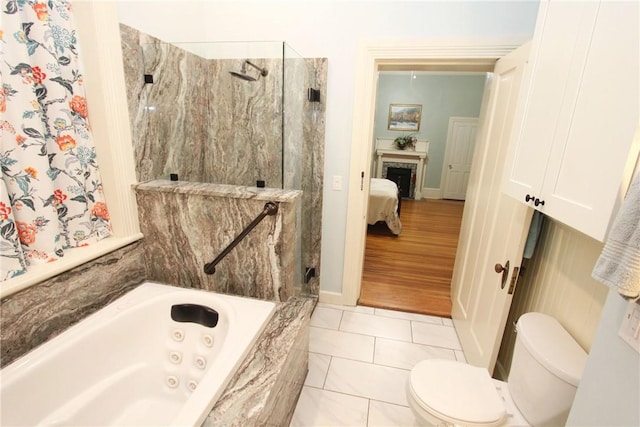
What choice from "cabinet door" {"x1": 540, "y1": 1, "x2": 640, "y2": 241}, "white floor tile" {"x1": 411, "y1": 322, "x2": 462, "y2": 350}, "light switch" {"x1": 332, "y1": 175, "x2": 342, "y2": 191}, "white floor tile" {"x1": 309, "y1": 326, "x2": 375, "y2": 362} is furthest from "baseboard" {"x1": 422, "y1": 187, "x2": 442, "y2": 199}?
"cabinet door" {"x1": 540, "y1": 1, "x2": 640, "y2": 241}

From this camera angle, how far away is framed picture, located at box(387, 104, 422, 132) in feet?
21.9

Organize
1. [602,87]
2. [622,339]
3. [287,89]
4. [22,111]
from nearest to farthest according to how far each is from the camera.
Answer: [622,339] < [602,87] < [22,111] < [287,89]

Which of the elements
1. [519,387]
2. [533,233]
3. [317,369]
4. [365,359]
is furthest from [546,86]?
[317,369]

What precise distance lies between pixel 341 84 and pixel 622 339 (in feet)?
6.55

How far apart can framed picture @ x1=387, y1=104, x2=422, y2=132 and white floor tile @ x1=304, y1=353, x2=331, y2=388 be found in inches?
234

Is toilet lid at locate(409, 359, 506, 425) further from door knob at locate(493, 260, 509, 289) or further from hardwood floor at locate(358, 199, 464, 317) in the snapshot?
hardwood floor at locate(358, 199, 464, 317)

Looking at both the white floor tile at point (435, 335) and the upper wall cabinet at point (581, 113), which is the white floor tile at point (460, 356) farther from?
the upper wall cabinet at point (581, 113)

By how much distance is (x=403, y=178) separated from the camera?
6977 millimetres

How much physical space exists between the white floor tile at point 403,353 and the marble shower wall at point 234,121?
974mm

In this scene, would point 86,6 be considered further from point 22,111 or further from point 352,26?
point 352,26

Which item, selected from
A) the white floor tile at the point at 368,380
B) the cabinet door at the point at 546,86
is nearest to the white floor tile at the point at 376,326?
the white floor tile at the point at 368,380

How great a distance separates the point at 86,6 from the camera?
1.34 meters

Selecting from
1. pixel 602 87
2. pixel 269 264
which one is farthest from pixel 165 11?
pixel 602 87

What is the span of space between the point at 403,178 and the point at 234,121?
548 centimetres
